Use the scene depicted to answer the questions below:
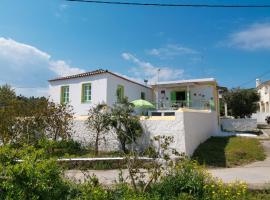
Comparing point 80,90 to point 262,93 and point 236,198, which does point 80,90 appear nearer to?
point 236,198

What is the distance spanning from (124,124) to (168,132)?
2319 millimetres

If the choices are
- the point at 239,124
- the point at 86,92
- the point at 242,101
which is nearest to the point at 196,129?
the point at 86,92

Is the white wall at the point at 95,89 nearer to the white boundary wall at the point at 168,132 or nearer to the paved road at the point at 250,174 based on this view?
the white boundary wall at the point at 168,132

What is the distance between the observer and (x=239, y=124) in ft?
96.5

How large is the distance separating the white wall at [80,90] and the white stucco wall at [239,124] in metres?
15.2

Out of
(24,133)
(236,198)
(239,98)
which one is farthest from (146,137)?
(239,98)

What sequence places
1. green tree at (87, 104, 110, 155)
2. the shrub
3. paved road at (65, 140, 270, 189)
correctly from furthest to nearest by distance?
green tree at (87, 104, 110, 155), paved road at (65, 140, 270, 189), the shrub

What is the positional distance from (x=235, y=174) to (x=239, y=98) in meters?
28.3

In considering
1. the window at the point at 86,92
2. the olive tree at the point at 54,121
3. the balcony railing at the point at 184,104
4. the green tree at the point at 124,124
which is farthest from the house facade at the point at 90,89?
the green tree at the point at 124,124

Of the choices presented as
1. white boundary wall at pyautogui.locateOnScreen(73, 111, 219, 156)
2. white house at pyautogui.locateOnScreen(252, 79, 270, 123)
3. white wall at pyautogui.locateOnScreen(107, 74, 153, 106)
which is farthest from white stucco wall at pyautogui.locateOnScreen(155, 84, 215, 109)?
white house at pyautogui.locateOnScreen(252, 79, 270, 123)

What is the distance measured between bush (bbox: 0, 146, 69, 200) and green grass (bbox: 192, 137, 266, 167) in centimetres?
830

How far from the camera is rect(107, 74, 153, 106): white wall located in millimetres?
21969

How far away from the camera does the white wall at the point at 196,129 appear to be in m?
14.2

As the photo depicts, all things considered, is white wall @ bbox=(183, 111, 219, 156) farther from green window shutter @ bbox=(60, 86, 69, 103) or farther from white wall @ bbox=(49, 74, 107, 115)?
green window shutter @ bbox=(60, 86, 69, 103)
